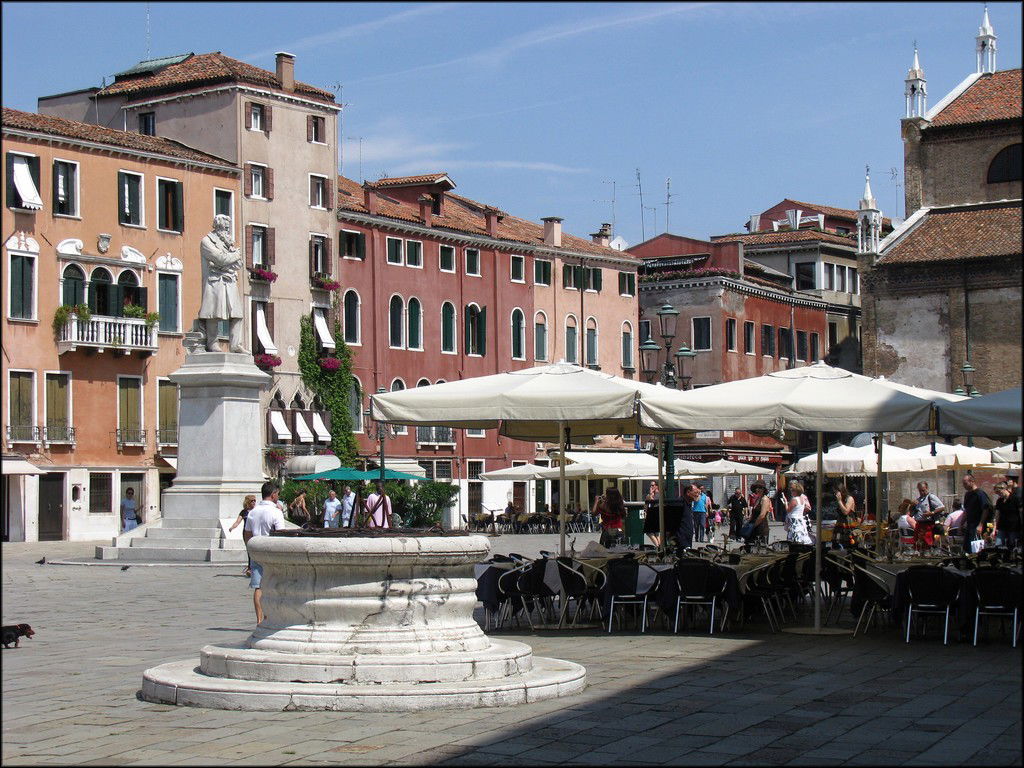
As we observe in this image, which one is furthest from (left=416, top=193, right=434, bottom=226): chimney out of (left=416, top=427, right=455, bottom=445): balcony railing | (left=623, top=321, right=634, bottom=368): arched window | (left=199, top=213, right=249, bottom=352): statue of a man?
(left=199, top=213, right=249, bottom=352): statue of a man

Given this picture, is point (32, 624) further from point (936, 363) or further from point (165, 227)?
point (936, 363)

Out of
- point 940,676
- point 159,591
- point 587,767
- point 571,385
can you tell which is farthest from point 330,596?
point 159,591

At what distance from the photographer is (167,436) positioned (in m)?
43.8

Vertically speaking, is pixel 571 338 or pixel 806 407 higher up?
pixel 571 338

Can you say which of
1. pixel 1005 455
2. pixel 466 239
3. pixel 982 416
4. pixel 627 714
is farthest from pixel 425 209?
pixel 627 714

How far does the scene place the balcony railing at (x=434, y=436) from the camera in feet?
168

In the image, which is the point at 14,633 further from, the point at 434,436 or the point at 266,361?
the point at 434,436

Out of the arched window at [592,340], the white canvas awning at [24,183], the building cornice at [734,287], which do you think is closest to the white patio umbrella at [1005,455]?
the white canvas awning at [24,183]

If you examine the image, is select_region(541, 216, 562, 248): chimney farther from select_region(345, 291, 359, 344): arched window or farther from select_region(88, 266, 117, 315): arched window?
select_region(88, 266, 117, 315): arched window

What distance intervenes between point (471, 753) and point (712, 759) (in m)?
1.11

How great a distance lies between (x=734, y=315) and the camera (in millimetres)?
61312

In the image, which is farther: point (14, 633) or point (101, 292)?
point (101, 292)

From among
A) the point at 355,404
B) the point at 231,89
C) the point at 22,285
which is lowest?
the point at 355,404

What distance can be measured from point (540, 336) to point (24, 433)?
72.1 feet
